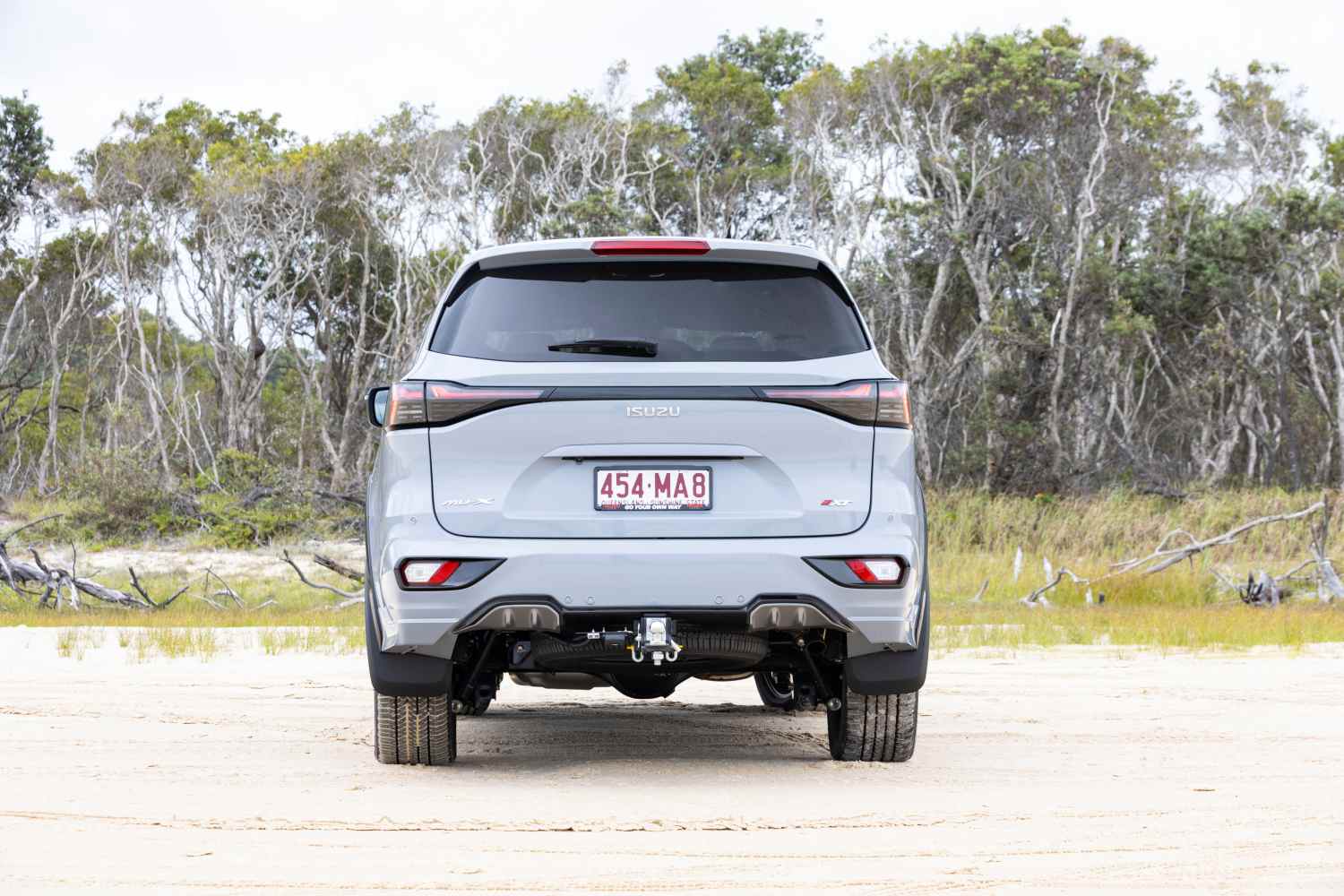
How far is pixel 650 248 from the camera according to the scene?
198 inches

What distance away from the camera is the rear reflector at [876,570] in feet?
15.2

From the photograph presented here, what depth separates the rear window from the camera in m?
4.83

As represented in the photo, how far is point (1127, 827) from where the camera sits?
4.25 metres

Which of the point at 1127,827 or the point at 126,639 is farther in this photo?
the point at 126,639

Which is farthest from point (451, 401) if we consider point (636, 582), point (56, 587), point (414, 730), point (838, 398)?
point (56, 587)

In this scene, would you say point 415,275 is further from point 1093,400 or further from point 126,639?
point 126,639

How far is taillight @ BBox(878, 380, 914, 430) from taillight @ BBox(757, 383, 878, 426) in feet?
0.07

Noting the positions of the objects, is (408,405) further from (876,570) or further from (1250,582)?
(1250,582)

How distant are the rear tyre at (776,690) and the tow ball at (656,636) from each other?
2.03 m

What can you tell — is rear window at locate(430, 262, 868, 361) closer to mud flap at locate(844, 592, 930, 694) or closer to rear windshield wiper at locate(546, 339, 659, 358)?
rear windshield wiper at locate(546, 339, 659, 358)

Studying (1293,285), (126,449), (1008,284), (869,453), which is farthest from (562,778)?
(1293,285)

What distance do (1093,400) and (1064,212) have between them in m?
3.81

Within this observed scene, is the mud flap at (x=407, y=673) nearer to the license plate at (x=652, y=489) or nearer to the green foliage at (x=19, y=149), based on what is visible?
the license plate at (x=652, y=489)

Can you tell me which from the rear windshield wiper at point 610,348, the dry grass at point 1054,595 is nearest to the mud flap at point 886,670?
the rear windshield wiper at point 610,348
